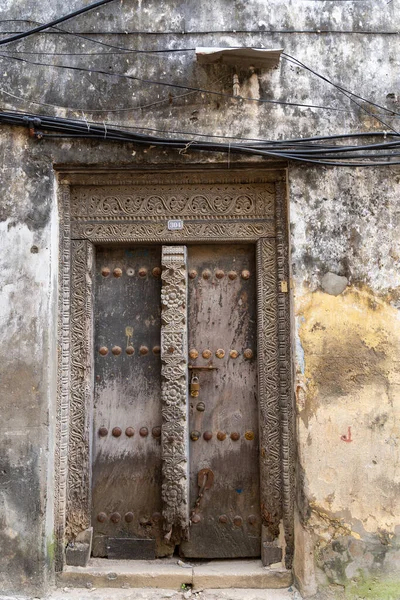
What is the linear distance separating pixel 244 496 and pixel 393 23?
121 inches

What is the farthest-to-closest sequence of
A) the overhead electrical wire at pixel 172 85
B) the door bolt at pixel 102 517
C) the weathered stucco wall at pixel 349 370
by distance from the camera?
the door bolt at pixel 102 517 < the overhead electrical wire at pixel 172 85 < the weathered stucco wall at pixel 349 370

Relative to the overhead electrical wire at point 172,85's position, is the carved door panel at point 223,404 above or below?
below

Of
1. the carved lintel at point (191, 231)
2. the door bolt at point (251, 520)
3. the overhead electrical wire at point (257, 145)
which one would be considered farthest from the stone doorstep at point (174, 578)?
the overhead electrical wire at point (257, 145)

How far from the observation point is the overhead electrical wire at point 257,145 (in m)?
3.19

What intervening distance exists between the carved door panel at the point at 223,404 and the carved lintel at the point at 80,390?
2.10ft

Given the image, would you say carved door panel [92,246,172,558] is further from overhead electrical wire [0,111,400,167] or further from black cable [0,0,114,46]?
black cable [0,0,114,46]

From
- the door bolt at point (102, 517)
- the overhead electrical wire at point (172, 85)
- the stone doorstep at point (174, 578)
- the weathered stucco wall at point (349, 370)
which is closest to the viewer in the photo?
the weathered stucco wall at point (349, 370)

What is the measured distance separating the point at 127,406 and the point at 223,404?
62 cm

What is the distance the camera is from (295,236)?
3.22 metres

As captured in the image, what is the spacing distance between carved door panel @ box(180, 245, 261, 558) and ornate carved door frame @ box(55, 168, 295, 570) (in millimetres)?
119

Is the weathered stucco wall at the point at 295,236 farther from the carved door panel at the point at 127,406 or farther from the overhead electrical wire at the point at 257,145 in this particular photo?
the carved door panel at the point at 127,406

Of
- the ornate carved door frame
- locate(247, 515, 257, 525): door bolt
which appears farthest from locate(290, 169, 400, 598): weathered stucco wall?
locate(247, 515, 257, 525): door bolt

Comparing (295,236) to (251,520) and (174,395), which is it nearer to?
(174,395)

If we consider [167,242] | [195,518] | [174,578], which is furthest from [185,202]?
[174,578]
